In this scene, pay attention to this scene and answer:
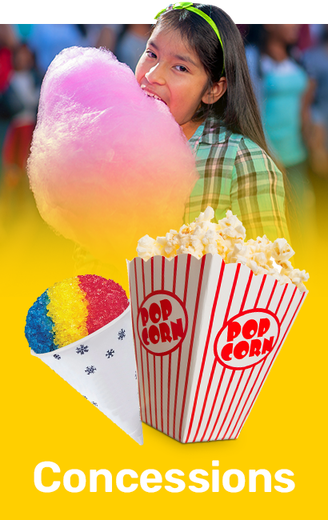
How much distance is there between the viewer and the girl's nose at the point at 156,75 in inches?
64.9

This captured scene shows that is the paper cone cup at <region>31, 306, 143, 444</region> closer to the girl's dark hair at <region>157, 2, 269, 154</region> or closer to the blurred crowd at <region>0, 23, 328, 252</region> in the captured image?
the girl's dark hair at <region>157, 2, 269, 154</region>

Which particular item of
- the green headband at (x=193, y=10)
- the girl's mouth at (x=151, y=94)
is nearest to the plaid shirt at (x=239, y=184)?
the girl's mouth at (x=151, y=94)

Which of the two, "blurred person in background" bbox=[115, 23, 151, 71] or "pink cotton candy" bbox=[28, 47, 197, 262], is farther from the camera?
"blurred person in background" bbox=[115, 23, 151, 71]

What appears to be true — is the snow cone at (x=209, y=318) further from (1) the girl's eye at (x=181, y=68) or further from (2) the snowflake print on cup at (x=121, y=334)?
(1) the girl's eye at (x=181, y=68)

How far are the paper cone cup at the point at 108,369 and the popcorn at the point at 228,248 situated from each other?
244 mm

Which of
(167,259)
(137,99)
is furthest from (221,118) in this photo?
(167,259)

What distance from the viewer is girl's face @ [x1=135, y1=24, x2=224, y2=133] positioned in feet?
5.43

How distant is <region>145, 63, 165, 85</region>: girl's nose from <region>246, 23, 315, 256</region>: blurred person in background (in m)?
0.43

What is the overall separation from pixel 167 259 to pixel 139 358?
33 cm

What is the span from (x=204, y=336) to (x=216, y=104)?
40.5 inches

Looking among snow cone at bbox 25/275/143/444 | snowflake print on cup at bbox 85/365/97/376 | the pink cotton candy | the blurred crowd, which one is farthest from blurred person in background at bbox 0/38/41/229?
snowflake print on cup at bbox 85/365/97/376

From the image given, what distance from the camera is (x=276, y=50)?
6.44 feet

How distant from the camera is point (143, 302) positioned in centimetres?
122

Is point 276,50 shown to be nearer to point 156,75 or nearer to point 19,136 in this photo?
point 156,75
